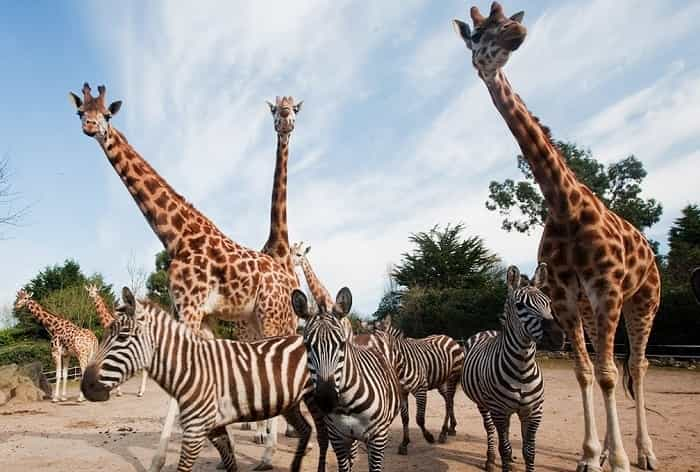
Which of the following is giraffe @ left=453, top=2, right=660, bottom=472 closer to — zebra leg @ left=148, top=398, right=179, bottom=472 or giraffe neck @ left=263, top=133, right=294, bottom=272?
giraffe neck @ left=263, top=133, right=294, bottom=272

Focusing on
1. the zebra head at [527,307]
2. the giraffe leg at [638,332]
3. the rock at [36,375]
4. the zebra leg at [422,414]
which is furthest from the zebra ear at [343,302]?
the rock at [36,375]

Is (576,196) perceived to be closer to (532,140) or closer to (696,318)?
(532,140)

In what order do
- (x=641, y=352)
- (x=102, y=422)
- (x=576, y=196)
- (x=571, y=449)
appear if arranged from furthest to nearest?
(x=102, y=422)
(x=571, y=449)
(x=641, y=352)
(x=576, y=196)

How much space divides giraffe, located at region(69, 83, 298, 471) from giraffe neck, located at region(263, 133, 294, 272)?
1.37m

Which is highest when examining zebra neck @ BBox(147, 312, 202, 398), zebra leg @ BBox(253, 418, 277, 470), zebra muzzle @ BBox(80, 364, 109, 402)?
zebra neck @ BBox(147, 312, 202, 398)

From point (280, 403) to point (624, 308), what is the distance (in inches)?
175

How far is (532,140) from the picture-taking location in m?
5.70

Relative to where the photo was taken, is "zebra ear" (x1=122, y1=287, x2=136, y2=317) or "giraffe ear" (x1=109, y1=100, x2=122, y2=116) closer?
"zebra ear" (x1=122, y1=287, x2=136, y2=317)

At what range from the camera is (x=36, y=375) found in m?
17.6

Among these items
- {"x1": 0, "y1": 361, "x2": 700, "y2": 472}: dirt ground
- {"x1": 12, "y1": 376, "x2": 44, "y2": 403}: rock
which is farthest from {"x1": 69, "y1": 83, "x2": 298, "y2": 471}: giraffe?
{"x1": 12, "y1": 376, "x2": 44, "y2": 403}: rock

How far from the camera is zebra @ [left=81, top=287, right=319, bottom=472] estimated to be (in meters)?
4.71

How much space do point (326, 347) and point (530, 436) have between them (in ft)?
8.53

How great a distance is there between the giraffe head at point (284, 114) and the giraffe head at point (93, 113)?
271 centimetres

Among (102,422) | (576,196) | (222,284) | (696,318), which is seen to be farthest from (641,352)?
(696,318)
